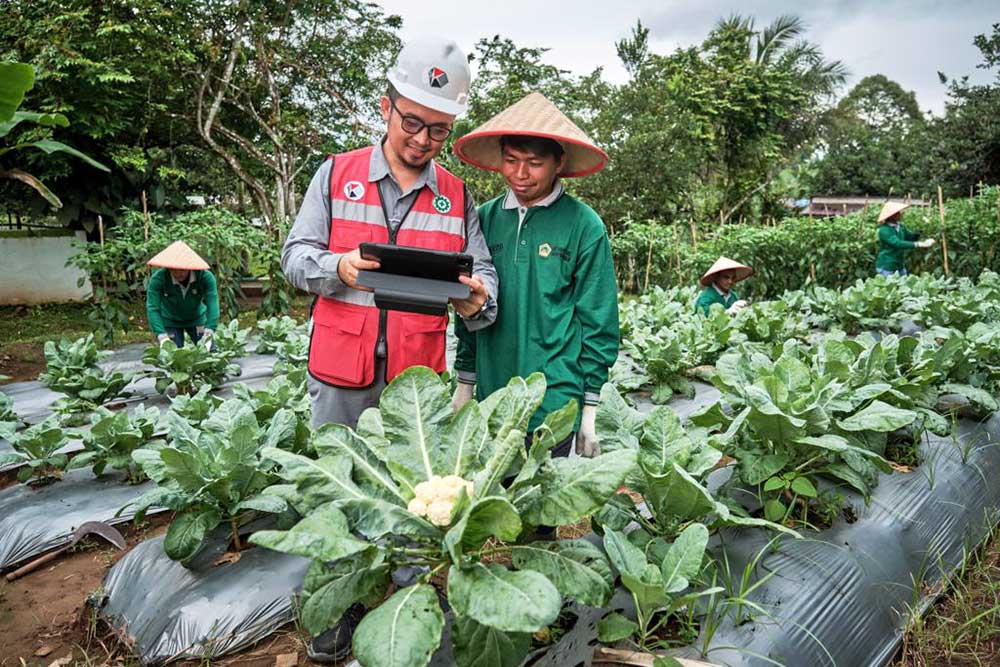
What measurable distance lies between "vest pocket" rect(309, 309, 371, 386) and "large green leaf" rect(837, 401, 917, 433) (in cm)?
152

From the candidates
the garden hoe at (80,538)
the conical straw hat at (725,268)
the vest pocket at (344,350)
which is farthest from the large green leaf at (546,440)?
the conical straw hat at (725,268)

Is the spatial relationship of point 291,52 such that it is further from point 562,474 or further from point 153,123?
point 562,474

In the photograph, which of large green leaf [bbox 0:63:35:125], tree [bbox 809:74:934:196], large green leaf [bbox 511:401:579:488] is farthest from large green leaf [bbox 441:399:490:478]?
tree [bbox 809:74:934:196]

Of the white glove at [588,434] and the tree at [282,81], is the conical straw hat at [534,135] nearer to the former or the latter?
the white glove at [588,434]

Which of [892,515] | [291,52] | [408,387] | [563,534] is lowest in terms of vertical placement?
[563,534]

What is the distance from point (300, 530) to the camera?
1.20 m

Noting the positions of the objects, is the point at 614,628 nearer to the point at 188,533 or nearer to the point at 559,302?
the point at 559,302

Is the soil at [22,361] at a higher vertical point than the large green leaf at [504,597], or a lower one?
lower

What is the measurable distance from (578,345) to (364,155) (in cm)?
90

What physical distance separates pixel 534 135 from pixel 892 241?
7486 millimetres

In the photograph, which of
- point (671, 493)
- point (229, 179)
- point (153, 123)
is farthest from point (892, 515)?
point (229, 179)

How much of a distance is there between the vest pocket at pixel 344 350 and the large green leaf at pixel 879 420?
152 centimetres

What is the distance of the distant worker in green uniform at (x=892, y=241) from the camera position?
26.1 ft

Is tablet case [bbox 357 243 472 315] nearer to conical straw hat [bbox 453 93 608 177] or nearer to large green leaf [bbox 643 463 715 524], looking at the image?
conical straw hat [bbox 453 93 608 177]
